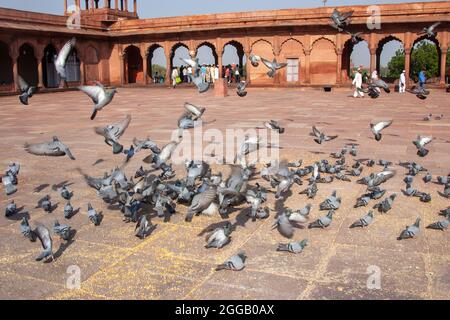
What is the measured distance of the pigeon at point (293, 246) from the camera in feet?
10.5

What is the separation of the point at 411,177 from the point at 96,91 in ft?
A: 10.1

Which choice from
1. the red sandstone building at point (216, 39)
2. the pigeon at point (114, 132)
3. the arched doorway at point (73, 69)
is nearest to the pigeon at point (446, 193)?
the pigeon at point (114, 132)

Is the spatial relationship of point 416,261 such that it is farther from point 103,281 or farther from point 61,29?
point 61,29

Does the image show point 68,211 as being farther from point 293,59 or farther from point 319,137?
point 293,59

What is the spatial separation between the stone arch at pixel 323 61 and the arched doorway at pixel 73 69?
42.3ft

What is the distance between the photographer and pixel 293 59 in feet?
84.3

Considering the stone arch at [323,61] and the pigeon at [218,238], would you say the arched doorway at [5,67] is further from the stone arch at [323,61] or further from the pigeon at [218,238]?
the pigeon at [218,238]

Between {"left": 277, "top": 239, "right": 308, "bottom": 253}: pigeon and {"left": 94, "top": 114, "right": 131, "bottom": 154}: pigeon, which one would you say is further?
{"left": 94, "top": 114, "right": 131, "bottom": 154}: pigeon

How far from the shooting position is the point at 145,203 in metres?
4.27

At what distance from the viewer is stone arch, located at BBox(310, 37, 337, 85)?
25.0 meters

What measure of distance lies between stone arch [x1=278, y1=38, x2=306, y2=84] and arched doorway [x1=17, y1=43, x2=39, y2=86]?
13740mm

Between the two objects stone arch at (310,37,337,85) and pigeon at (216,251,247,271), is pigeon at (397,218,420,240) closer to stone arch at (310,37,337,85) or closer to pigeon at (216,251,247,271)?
pigeon at (216,251,247,271)

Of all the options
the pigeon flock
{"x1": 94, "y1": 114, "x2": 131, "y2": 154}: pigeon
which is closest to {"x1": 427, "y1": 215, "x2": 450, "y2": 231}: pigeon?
the pigeon flock
